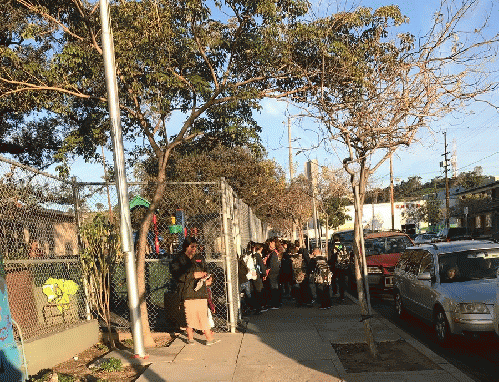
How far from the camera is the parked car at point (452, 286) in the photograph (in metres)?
8.04

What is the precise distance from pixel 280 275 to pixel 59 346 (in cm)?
719

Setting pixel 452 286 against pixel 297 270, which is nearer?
pixel 452 286

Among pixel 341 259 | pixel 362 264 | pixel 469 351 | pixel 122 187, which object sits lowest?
A: pixel 469 351

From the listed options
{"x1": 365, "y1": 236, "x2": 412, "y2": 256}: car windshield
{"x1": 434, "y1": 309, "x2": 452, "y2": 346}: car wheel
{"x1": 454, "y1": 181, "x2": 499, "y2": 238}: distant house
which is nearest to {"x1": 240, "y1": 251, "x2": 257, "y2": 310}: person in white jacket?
{"x1": 434, "y1": 309, "x2": 452, "y2": 346}: car wheel

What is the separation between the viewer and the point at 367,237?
1731cm

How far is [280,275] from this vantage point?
46.3 feet

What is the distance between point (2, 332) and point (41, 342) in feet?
Answer: 5.16

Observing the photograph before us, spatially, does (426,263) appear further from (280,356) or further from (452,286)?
(280,356)

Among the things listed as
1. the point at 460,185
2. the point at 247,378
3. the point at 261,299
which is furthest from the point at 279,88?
the point at 460,185

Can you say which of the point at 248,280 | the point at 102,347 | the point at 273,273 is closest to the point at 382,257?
the point at 273,273

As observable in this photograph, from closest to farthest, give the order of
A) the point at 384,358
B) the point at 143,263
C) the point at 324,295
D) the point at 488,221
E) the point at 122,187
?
the point at 384,358
the point at 122,187
the point at 143,263
the point at 324,295
the point at 488,221

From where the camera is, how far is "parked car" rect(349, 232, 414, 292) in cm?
1430

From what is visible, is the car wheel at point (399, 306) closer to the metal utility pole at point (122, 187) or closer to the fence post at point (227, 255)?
the fence post at point (227, 255)

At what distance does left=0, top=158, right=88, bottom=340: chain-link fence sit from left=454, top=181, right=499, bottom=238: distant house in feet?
135
